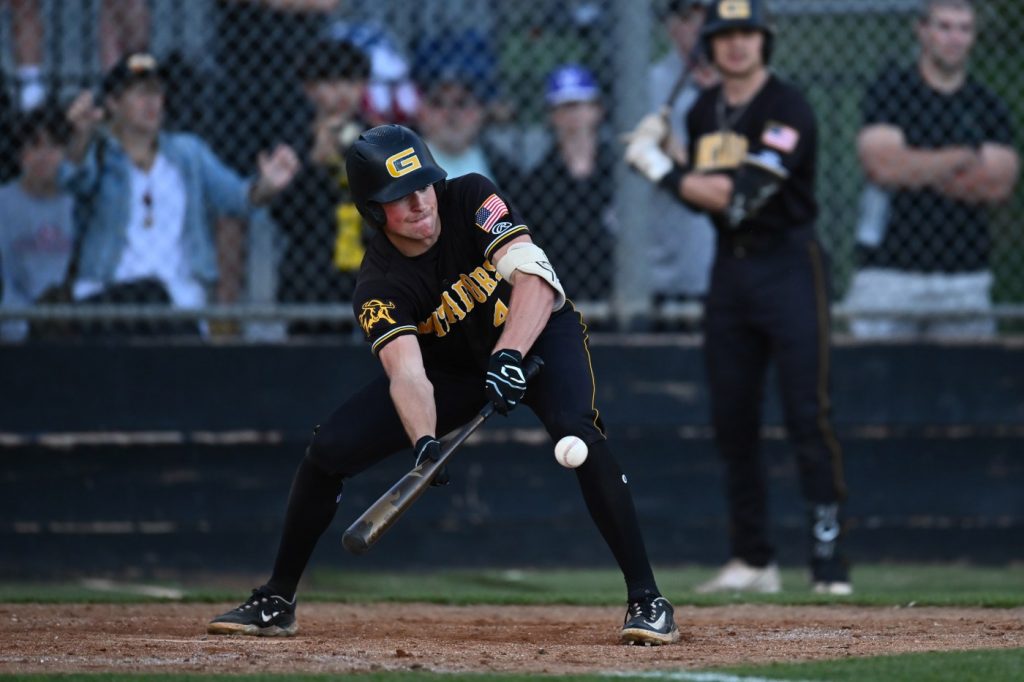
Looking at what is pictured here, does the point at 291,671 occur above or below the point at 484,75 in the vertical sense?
below

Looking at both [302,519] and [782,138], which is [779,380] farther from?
[302,519]

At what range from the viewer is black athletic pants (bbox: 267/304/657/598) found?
4691 millimetres

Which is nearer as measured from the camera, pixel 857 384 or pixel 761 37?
pixel 761 37

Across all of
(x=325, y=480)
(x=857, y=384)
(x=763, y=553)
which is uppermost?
(x=857, y=384)

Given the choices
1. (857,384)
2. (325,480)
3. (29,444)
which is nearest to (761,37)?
(857,384)

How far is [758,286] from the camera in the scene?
666cm

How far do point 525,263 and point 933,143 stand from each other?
370 centimetres

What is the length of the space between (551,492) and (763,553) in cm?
131

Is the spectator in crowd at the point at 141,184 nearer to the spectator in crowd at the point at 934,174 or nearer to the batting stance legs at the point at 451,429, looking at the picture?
the batting stance legs at the point at 451,429

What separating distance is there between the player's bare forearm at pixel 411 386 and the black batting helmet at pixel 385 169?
40 cm

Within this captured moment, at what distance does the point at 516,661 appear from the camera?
14.5 feet

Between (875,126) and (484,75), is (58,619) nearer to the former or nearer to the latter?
(484,75)

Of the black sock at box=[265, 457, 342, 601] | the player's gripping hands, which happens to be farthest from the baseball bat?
the player's gripping hands

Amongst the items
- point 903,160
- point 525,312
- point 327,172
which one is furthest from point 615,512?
point 903,160
